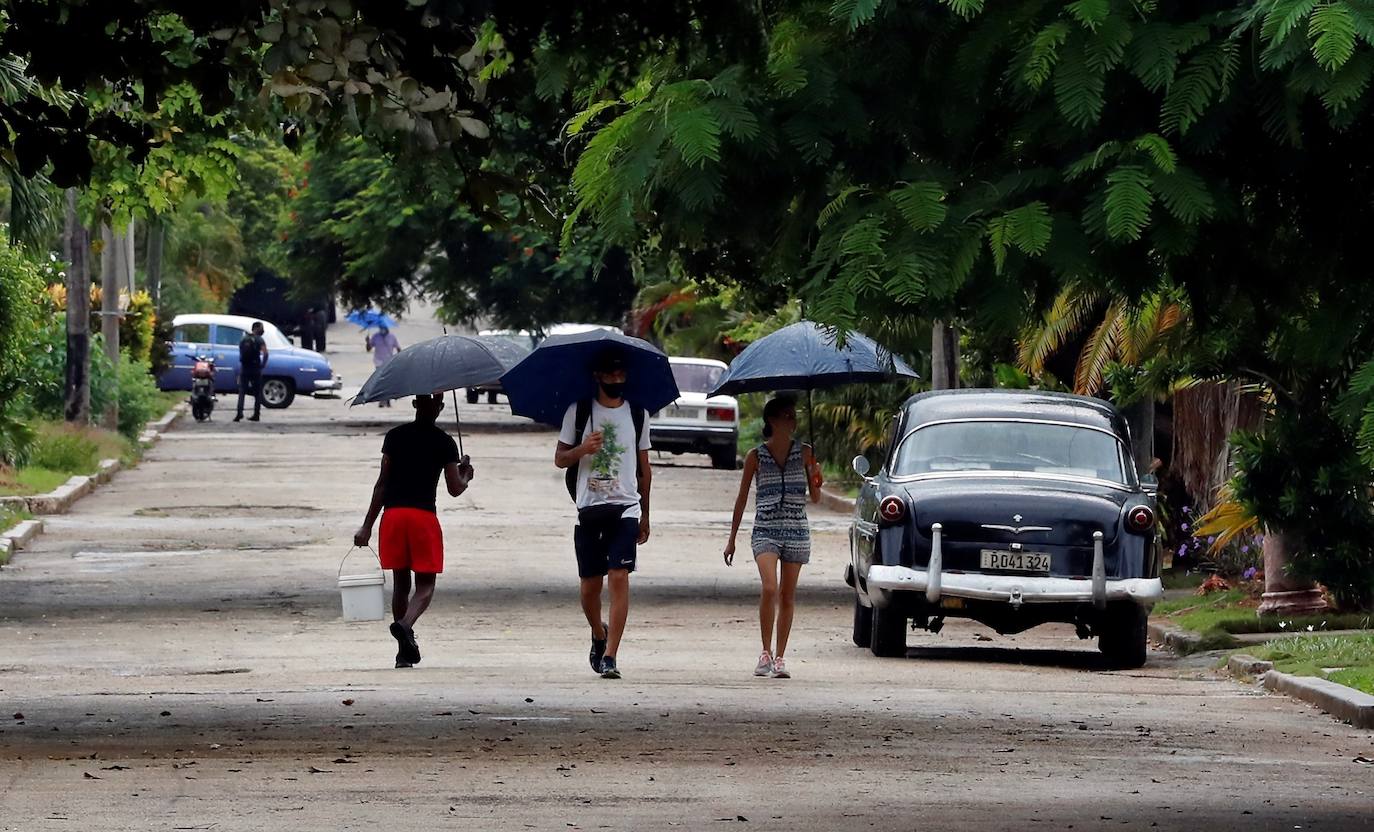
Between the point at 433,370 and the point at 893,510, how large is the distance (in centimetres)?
326

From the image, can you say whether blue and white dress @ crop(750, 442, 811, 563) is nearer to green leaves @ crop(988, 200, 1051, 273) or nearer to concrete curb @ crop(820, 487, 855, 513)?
green leaves @ crop(988, 200, 1051, 273)

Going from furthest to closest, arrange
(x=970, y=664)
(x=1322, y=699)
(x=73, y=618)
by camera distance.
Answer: (x=73, y=618)
(x=970, y=664)
(x=1322, y=699)

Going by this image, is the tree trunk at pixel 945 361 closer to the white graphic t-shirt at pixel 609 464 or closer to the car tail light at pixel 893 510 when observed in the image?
the car tail light at pixel 893 510

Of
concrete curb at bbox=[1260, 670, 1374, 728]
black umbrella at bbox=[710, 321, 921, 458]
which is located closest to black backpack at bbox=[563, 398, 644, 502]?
black umbrella at bbox=[710, 321, 921, 458]

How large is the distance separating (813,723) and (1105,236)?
406 centimetres

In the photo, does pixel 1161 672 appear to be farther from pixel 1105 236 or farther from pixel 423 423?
pixel 1105 236

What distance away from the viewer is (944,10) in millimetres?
9383

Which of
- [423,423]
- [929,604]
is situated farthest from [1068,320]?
[423,423]

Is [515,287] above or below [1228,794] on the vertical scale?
above

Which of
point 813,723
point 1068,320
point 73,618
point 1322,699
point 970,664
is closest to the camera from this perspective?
point 813,723

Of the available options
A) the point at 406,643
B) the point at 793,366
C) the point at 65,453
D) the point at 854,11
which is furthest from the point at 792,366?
the point at 65,453

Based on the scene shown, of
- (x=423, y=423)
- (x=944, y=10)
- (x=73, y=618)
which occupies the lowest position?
(x=73, y=618)

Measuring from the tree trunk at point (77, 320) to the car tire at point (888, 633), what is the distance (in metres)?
19.7

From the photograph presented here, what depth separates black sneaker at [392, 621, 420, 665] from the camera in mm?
14789
